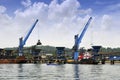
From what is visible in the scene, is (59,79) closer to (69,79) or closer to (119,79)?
(69,79)

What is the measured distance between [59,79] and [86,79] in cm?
637

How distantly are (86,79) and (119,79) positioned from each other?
25.3 ft

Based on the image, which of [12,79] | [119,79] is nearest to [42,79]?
[12,79]

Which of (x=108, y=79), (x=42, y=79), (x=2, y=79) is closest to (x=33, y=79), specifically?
(x=42, y=79)

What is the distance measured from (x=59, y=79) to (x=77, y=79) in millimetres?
4326

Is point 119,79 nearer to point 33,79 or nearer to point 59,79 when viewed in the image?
point 59,79

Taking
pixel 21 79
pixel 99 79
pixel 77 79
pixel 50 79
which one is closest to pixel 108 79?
pixel 99 79

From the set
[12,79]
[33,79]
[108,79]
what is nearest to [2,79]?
[12,79]

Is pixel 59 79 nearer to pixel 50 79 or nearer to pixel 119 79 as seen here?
pixel 50 79

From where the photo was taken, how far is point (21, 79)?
76.4 metres

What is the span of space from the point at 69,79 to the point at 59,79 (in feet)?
8.06

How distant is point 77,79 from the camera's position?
77.2m

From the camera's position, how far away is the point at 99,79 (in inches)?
3022

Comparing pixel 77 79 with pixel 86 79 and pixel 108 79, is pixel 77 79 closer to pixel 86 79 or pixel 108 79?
pixel 86 79
